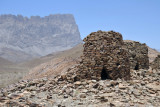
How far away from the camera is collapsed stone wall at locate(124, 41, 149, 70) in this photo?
48.4ft

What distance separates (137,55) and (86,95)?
8319mm

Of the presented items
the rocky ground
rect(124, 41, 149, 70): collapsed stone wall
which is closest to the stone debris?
the rocky ground

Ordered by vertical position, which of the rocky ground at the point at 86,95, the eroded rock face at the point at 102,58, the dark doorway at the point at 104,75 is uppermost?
the eroded rock face at the point at 102,58

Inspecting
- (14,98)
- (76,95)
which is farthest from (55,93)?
(14,98)

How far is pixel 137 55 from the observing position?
48.9ft

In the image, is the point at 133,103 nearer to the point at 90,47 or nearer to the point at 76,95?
the point at 76,95

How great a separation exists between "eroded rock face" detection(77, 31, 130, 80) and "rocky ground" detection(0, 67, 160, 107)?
68 centimetres

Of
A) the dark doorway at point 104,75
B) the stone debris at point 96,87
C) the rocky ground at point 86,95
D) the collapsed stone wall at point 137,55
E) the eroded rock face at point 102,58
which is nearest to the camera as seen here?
the rocky ground at point 86,95

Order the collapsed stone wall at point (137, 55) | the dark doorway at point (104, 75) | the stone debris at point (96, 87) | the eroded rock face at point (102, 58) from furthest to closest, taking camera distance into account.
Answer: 1. the collapsed stone wall at point (137, 55)
2. the dark doorway at point (104, 75)
3. the eroded rock face at point (102, 58)
4. the stone debris at point (96, 87)

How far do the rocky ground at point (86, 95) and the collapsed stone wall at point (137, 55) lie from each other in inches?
221

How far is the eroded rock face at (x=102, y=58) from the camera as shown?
30.9 ft

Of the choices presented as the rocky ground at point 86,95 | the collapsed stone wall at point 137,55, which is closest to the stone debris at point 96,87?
the rocky ground at point 86,95

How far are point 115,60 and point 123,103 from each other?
10.4ft

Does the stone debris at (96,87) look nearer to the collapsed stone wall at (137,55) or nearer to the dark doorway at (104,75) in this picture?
the dark doorway at (104,75)
